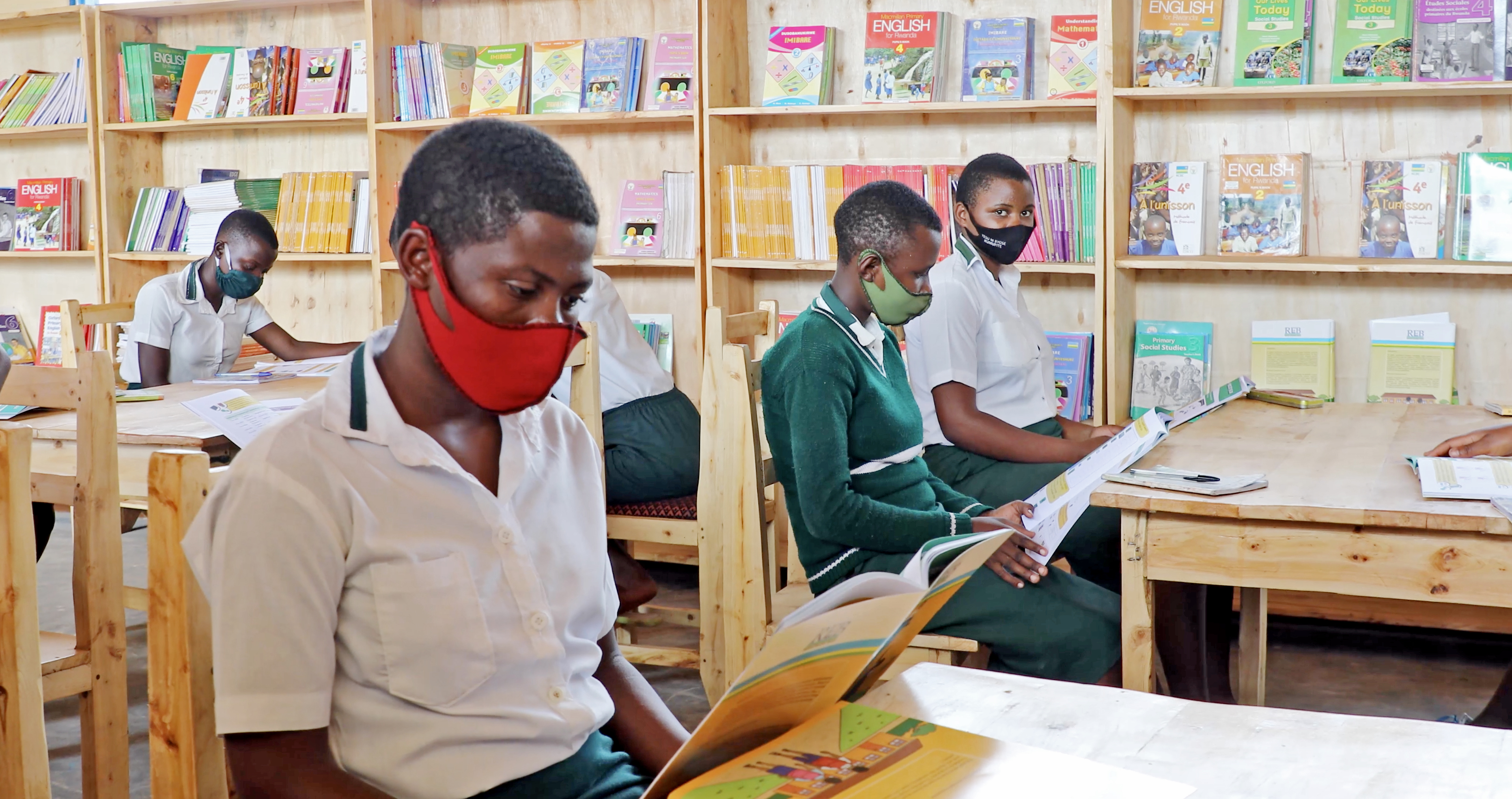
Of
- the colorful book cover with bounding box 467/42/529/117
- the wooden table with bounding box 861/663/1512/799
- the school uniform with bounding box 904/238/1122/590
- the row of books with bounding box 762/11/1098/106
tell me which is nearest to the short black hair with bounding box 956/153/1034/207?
the school uniform with bounding box 904/238/1122/590

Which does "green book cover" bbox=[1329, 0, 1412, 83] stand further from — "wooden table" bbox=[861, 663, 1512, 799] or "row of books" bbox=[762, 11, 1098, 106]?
"wooden table" bbox=[861, 663, 1512, 799]

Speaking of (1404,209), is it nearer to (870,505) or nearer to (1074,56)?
(1074,56)

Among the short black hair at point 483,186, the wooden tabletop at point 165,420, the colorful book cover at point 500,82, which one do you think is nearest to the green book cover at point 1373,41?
the colorful book cover at point 500,82

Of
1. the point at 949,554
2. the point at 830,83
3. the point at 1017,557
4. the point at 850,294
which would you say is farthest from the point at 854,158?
the point at 949,554

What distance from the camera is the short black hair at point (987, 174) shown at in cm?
303

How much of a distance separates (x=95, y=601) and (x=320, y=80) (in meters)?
2.86

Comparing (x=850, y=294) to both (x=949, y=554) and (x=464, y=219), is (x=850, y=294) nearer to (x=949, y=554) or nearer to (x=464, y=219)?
(x=949, y=554)

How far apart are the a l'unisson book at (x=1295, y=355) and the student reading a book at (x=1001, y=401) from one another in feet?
2.93

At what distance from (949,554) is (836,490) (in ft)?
2.76

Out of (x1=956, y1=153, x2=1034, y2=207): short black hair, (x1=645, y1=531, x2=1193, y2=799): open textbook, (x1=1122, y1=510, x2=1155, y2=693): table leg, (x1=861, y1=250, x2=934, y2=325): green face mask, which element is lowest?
(x1=1122, y1=510, x2=1155, y2=693): table leg

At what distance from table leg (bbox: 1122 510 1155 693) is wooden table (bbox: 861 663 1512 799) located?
0.82m

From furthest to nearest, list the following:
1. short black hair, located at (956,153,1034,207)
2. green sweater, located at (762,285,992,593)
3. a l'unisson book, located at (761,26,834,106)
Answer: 1. a l'unisson book, located at (761,26,834,106)
2. short black hair, located at (956,153,1034,207)
3. green sweater, located at (762,285,992,593)

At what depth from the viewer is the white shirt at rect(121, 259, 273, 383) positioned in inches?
149

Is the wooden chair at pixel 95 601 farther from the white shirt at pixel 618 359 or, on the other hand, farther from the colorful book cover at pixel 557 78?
the colorful book cover at pixel 557 78
